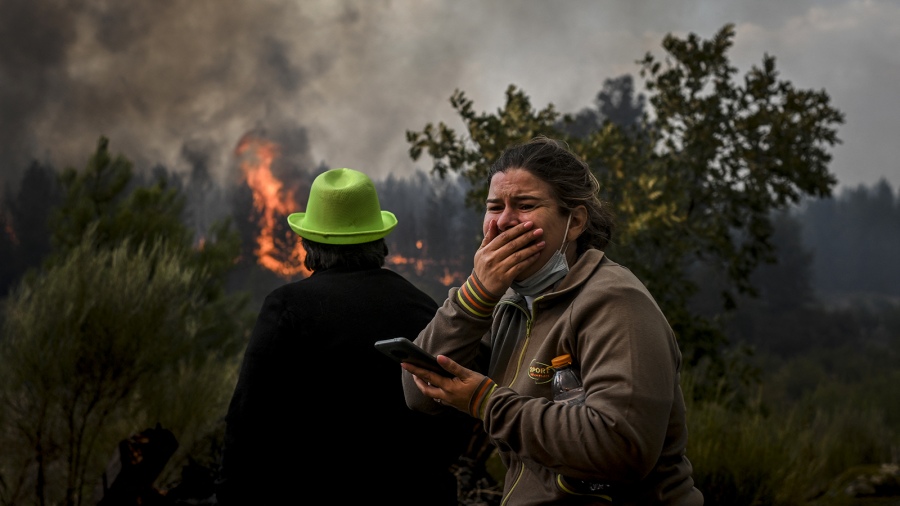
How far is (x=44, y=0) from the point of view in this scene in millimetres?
15242

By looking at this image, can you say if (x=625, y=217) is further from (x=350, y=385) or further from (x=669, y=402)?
(x=669, y=402)

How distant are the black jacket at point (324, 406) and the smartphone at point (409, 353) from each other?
0.68 metres

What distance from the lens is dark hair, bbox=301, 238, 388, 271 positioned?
98.4 inches

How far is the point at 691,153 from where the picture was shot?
24.9 ft

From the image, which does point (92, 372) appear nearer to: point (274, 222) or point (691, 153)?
point (691, 153)

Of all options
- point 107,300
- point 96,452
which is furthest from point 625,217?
point 96,452

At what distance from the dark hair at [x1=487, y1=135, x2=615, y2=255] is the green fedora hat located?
30.9 inches

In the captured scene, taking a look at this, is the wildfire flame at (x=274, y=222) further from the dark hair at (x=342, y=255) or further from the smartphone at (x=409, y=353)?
the smartphone at (x=409, y=353)

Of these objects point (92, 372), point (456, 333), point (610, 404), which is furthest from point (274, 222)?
point (610, 404)

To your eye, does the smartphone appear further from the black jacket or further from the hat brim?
the hat brim

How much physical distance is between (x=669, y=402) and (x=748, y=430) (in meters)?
3.58

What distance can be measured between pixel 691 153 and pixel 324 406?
6.13 metres

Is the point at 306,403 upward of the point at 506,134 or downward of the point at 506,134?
downward

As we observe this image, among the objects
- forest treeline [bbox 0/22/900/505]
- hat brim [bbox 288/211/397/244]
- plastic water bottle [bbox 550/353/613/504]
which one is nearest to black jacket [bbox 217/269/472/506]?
hat brim [bbox 288/211/397/244]
